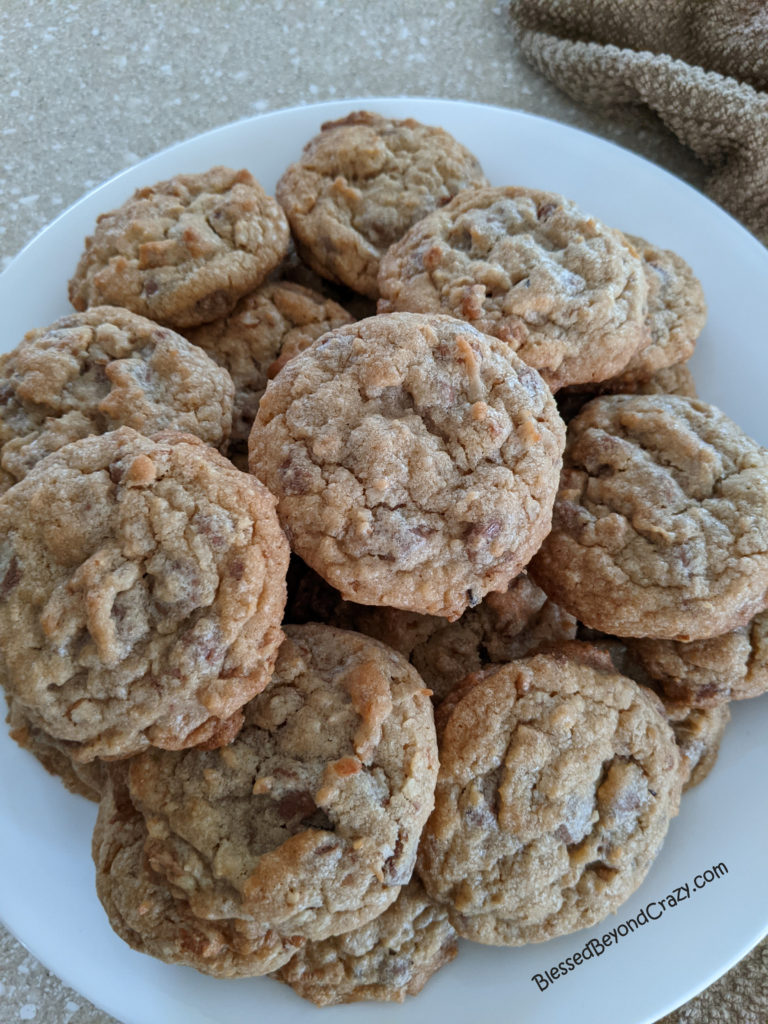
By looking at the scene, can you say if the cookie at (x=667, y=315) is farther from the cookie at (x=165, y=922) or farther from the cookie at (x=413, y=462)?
the cookie at (x=165, y=922)

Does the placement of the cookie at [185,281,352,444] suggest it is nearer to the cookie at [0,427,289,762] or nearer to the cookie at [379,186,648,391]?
the cookie at [379,186,648,391]

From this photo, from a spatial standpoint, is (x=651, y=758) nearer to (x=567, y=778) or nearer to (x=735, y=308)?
(x=567, y=778)

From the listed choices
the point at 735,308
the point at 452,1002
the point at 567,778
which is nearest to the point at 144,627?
the point at 567,778

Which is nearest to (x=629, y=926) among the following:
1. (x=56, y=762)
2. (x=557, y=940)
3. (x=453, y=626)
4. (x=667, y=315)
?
(x=557, y=940)

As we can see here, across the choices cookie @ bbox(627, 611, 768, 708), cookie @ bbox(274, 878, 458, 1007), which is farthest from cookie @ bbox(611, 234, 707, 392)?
cookie @ bbox(274, 878, 458, 1007)

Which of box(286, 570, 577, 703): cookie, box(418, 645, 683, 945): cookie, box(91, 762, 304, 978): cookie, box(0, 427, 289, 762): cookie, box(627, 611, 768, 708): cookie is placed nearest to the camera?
box(0, 427, 289, 762): cookie

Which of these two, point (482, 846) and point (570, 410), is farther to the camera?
point (570, 410)
